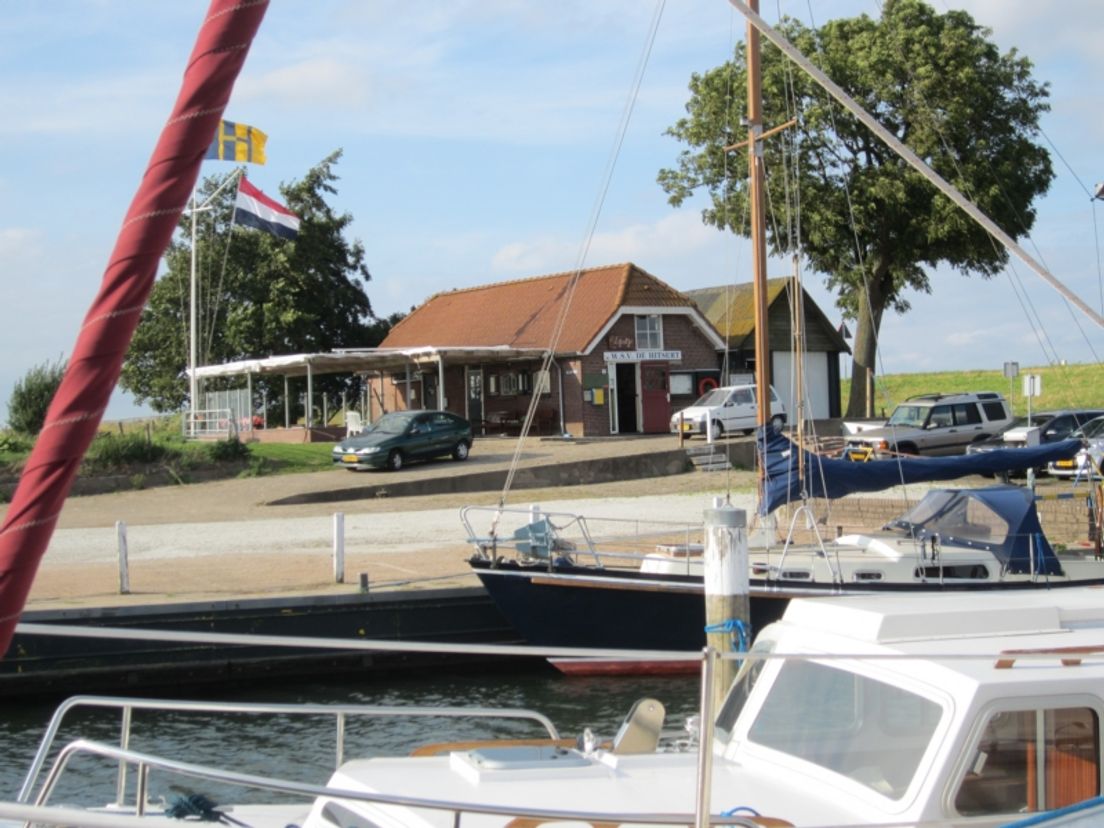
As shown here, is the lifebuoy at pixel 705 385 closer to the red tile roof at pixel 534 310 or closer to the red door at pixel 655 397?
the red door at pixel 655 397

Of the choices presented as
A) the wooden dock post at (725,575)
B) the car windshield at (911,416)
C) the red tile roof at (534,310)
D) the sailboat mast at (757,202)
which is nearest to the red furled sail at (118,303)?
the wooden dock post at (725,575)

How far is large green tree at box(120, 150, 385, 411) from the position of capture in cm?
5794

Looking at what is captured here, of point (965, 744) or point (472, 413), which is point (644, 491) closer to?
point (472, 413)

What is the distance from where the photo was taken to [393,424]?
35.9 metres

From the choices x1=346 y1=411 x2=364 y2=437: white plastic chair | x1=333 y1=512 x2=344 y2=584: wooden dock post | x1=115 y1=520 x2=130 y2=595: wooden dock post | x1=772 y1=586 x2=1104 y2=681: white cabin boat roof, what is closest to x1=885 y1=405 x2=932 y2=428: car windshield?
x1=346 y1=411 x2=364 y2=437: white plastic chair

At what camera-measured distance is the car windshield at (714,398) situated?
1563 inches

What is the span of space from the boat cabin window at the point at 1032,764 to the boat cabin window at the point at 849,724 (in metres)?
0.24

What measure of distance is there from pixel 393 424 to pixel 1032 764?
3110 cm

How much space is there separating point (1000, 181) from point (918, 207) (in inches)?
114

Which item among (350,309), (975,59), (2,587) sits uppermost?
(975,59)

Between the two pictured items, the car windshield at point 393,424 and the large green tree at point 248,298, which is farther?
the large green tree at point 248,298

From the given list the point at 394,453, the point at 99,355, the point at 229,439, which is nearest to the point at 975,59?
the point at 394,453

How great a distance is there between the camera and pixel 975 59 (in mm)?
45594

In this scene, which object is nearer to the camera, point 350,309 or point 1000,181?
point 1000,181
